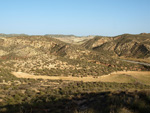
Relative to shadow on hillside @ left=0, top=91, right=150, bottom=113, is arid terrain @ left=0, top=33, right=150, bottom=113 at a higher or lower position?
lower

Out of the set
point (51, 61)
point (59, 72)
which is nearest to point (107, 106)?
point (59, 72)

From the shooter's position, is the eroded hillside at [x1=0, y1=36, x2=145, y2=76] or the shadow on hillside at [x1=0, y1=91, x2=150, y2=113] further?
the eroded hillside at [x1=0, y1=36, x2=145, y2=76]

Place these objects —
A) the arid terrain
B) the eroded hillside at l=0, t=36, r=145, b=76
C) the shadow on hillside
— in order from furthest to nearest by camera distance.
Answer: the eroded hillside at l=0, t=36, r=145, b=76, the arid terrain, the shadow on hillside

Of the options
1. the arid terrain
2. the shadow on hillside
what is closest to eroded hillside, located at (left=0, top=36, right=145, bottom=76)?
the arid terrain

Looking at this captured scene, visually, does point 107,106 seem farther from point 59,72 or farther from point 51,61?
point 51,61

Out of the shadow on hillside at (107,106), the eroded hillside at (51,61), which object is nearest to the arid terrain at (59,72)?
the eroded hillside at (51,61)

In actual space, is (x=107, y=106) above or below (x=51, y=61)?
above

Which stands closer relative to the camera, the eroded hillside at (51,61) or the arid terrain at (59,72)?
the arid terrain at (59,72)

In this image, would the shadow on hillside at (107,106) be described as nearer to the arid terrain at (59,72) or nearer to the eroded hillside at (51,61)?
the arid terrain at (59,72)

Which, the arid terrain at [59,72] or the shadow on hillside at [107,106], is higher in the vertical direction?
the shadow on hillside at [107,106]

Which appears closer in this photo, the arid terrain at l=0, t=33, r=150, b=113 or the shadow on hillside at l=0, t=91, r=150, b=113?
the shadow on hillside at l=0, t=91, r=150, b=113

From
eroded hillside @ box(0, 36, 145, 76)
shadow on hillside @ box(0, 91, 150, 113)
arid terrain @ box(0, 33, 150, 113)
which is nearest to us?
shadow on hillside @ box(0, 91, 150, 113)

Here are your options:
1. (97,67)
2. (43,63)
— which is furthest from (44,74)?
(97,67)

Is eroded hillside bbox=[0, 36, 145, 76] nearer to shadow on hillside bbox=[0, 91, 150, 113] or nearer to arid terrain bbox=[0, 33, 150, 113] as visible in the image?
arid terrain bbox=[0, 33, 150, 113]
